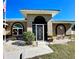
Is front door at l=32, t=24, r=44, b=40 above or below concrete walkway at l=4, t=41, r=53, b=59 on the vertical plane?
above

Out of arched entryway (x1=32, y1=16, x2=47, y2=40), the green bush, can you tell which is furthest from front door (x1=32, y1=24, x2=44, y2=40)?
the green bush

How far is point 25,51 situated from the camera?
2461 mm

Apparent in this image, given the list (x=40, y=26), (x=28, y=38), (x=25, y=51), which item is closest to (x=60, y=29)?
(x=40, y=26)

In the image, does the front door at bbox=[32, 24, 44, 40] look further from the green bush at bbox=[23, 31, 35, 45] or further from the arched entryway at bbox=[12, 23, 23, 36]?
the arched entryway at bbox=[12, 23, 23, 36]

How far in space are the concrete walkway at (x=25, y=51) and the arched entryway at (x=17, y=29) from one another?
0.63 feet

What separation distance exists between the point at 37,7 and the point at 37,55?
32.4 inches

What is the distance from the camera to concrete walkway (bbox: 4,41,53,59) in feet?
7.94

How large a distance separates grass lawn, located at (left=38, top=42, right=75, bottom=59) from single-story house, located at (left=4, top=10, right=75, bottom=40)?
0.81 ft

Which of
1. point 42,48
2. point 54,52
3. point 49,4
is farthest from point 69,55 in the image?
point 49,4

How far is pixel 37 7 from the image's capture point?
2459 mm

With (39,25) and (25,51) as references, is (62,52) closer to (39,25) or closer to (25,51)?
(25,51)

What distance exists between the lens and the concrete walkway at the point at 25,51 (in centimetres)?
242

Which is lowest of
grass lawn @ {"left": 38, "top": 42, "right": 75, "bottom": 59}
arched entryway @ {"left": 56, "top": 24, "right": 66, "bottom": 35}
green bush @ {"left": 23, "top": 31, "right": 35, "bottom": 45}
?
grass lawn @ {"left": 38, "top": 42, "right": 75, "bottom": 59}
